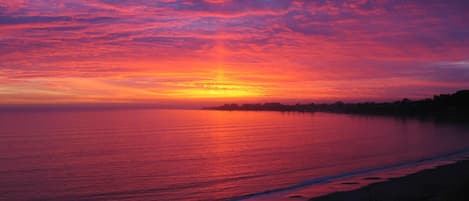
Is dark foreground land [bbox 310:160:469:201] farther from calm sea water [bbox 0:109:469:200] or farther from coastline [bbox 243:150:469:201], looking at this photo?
calm sea water [bbox 0:109:469:200]

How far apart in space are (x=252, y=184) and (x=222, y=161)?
8.53m

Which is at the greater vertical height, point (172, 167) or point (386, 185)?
point (172, 167)

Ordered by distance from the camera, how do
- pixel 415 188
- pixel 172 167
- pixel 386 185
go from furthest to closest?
pixel 172 167
pixel 386 185
pixel 415 188

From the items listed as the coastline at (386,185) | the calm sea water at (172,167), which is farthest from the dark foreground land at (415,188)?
the calm sea water at (172,167)

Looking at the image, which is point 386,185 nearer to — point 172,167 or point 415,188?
point 415,188

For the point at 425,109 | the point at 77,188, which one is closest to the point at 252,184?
the point at 77,188

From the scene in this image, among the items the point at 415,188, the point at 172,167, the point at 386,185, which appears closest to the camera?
the point at 415,188

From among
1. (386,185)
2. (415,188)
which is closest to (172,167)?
(386,185)

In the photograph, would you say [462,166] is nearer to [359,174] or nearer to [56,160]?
[359,174]

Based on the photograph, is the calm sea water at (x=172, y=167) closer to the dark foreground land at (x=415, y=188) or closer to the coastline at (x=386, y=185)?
the coastline at (x=386, y=185)

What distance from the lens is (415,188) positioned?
18766 millimetres

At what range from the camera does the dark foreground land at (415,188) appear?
16.6 meters

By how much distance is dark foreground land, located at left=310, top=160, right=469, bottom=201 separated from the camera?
16.6m

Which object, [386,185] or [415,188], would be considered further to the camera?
[386,185]
